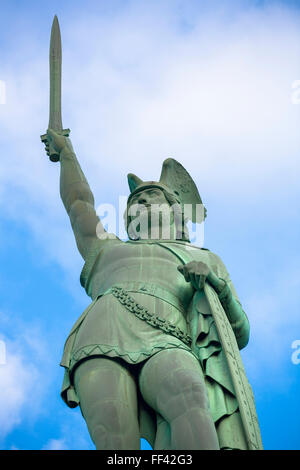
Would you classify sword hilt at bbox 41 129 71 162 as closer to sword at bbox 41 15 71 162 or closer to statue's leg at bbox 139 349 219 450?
sword at bbox 41 15 71 162

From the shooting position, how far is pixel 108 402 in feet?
31.4

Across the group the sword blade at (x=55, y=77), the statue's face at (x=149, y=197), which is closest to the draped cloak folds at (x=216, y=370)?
the statue's face at (x=149, y=197)

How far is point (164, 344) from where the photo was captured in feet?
33.1

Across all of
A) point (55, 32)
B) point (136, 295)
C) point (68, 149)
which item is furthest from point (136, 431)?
point (55, 32)

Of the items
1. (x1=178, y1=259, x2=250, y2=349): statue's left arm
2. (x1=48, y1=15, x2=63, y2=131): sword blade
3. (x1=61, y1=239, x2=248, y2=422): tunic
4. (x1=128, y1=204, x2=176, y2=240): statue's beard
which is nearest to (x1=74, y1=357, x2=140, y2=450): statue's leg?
(x1=61, y1=239, x2=248, y2=422): tunic

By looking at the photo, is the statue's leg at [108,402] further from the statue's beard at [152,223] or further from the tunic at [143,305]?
the statue's beard at [152,223]

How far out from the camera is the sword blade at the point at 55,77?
14625mm

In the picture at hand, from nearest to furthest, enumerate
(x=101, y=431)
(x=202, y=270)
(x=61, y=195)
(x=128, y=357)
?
(x=101, y=431) < (x=128, y=357) < (x=202, y=270) < (x=61, y=195)

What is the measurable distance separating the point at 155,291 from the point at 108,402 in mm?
1892

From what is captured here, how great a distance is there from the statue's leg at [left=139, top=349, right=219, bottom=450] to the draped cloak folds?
0.23 meters

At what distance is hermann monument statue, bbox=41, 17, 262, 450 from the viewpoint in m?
9.44

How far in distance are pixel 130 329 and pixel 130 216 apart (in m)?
A: 2.80

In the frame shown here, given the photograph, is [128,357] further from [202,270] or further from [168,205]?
[168,205]

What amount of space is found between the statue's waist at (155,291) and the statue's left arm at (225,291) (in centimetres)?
31
